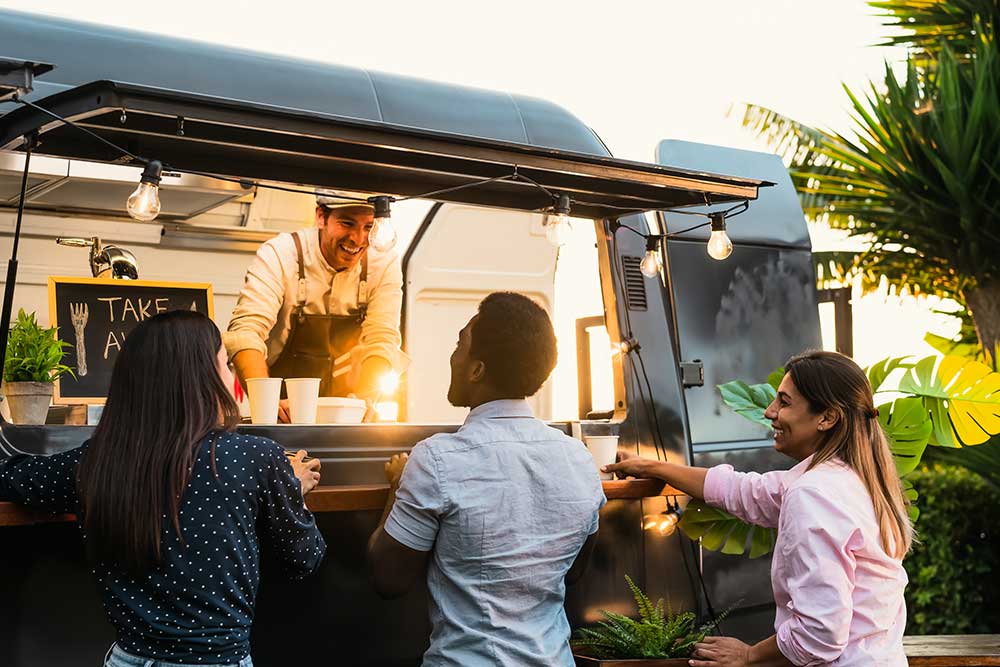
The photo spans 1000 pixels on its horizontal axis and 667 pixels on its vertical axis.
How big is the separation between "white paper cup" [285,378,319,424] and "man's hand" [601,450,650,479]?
0.94 metres

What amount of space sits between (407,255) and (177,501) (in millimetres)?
3882

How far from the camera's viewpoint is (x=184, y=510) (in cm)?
232

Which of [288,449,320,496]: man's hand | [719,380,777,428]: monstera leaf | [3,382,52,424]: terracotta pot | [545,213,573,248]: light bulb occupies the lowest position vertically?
[288,449,320,496]: man's hand

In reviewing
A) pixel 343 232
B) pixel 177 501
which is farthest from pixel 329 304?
pixel 177 501

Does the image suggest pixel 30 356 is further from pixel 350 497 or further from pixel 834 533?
pixel 834 533

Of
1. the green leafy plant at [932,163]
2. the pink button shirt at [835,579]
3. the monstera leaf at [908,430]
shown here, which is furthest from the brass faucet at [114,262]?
the green leafy plant at [932,163]

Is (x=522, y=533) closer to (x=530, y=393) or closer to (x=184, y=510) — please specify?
(x=530, y=393)

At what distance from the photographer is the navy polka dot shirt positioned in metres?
2.31

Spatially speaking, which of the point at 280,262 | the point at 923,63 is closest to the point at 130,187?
the point at 280,262

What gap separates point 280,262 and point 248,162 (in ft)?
3.31

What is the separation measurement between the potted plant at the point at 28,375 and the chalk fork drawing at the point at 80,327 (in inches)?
18.6

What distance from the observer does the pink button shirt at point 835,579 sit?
275 cm

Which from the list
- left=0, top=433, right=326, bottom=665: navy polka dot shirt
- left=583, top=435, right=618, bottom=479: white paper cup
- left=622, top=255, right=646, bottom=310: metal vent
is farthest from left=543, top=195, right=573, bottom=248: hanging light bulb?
left=0, top=433, right=326, bottom=665: navy polka dot shirt

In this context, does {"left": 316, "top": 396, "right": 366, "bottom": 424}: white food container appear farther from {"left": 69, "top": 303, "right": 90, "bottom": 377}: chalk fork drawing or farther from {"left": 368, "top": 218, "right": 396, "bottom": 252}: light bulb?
{"left": 69, "top": 303, "right": 90, "bottom": 377}: chalk fork drawing
